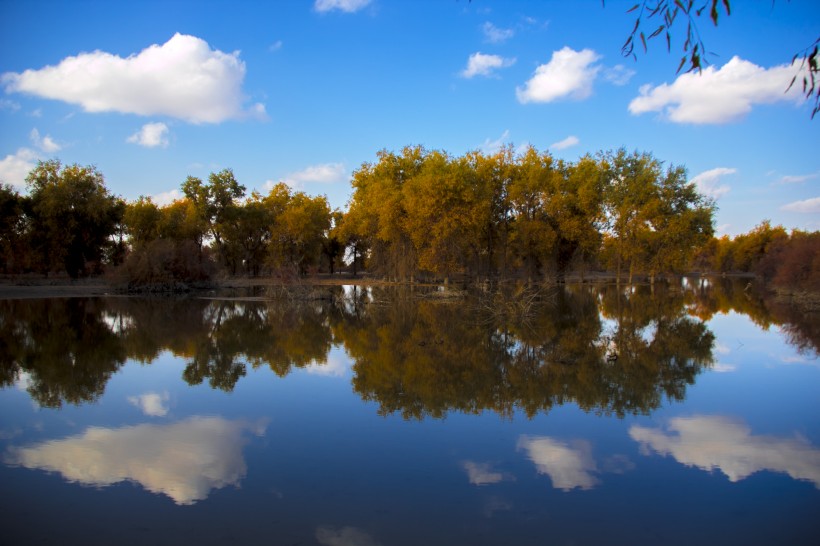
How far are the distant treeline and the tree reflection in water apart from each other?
17384mm

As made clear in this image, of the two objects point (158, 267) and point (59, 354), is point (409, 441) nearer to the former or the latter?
point (59, 354)

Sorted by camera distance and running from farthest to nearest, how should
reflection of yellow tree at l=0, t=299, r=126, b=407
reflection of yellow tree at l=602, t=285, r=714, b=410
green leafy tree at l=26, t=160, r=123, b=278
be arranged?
green leafy tree at l=26, t=160, r=123, b=278 < reflection of yellow tree at l=0, t=299, r=126, b=407 < reflection of yellow tree at l=602, t=285, r=714, b=410

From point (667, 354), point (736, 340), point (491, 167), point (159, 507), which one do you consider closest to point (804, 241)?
point (491, 167)

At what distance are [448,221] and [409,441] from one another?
34.8 m

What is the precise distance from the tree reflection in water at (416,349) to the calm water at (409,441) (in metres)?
0.09

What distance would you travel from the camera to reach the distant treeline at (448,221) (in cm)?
4138

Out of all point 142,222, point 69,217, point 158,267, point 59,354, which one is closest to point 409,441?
point 59,354

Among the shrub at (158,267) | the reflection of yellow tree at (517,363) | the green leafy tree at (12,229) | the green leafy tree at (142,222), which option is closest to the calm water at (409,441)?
the reflection of yellow tree at (517,363)

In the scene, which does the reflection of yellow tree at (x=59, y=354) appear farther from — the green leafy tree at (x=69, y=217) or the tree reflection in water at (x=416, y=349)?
the green leafy tree at (x=69, y=217)

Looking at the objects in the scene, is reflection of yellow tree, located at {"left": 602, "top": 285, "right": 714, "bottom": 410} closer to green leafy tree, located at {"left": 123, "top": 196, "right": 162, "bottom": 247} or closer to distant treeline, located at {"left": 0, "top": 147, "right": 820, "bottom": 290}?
distant treeline, located at {"left": 0, "top": 147, "right": 820, "bottom": 290}

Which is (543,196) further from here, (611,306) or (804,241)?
(611,306)

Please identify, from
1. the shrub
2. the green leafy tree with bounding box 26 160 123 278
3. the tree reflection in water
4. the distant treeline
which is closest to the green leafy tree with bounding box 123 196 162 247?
the distant treeline

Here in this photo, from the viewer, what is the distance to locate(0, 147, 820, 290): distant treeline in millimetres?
41375

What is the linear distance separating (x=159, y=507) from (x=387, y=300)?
25.0 meters
